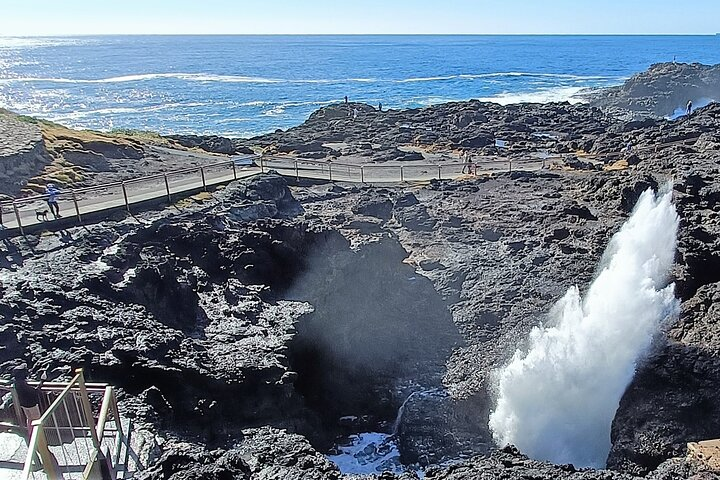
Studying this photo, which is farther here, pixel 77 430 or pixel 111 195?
pixel 111 195

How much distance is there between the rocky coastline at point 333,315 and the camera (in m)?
9.59

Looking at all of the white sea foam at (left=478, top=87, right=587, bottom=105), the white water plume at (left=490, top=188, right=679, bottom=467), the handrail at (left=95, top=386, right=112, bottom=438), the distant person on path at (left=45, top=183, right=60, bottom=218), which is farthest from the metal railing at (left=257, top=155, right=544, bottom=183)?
the white sea foam at (left=478, top=87, right=587, bottom=105)

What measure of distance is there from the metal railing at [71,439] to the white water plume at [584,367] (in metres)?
7.40

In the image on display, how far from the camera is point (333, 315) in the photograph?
14609 mm

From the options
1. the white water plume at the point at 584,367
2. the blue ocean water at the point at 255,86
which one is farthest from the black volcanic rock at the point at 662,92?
the white water plume at the point at 584,367

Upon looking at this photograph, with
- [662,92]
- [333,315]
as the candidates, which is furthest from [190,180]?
[662,92]

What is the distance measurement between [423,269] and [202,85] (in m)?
92.6

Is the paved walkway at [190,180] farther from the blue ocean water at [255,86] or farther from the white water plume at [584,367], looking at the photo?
the blue ocean water at [255,86]

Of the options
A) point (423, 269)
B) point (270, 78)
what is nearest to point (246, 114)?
point (270, 78)

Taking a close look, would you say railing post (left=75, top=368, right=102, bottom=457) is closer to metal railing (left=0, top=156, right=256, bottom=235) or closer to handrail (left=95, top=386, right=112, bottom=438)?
handrail (left=95, top=386, right=112, bottom=438)

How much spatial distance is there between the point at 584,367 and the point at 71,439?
9536mm

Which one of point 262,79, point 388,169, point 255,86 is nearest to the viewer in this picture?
point 388,169

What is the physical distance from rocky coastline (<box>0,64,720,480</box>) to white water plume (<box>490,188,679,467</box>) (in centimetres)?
42

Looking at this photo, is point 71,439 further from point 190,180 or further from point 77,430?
point 190,180
